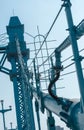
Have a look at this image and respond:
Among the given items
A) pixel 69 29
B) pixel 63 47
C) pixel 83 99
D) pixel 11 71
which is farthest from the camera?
pixel 11 71

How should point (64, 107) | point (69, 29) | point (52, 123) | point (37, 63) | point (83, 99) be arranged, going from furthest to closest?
point (37, 63) < point (52, 123) < point (64, 107) < point (69, 29) < point (83, 99)

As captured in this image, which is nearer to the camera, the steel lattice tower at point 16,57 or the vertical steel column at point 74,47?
the vertical steel column at point 74,47

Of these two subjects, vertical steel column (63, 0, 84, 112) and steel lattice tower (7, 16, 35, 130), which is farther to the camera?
steel lattice tower (7, 16, 35, 130)

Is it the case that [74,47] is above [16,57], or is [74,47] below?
below

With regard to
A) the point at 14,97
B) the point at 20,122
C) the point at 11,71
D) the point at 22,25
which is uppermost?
the point at 22,25

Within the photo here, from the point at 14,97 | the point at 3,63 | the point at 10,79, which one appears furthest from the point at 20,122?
the point at 3,63

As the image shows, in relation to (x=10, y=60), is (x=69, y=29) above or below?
below

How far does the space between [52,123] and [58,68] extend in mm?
4070

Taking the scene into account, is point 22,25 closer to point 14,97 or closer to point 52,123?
point 14,97

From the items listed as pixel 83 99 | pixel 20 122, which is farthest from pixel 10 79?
pixel 83 99

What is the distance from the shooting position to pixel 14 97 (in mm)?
23766

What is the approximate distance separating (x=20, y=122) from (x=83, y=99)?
18.1 metres

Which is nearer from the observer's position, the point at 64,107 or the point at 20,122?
the point at 64,107

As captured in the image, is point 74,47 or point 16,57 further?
point 16,57
